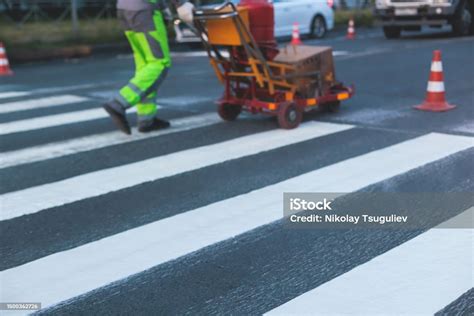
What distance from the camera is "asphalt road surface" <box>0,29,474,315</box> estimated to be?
10.9ft

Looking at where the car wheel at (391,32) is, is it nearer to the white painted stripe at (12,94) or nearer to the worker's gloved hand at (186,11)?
the white painted stripe at (12,94)

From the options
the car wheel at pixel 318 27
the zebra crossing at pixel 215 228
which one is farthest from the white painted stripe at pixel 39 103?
the car wheel at pixel 318 27

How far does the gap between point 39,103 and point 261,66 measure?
11.6ft

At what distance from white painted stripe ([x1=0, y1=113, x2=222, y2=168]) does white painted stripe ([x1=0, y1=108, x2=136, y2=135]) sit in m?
0.89

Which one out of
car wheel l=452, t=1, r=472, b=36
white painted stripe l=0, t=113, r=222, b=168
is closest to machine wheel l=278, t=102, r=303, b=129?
white painted stripe l=0, t=113, r=222, b=168

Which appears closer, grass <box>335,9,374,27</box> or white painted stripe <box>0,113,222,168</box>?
white painted stripe <box>0,113,222,168</box>

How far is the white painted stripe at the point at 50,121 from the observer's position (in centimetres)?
741

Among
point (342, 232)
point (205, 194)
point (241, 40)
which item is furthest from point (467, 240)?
point (241, 40)

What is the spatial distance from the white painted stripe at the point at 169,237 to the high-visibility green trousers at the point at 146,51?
1210 mm

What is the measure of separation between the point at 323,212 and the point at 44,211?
1.84m

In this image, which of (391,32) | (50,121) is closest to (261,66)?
(50,121)

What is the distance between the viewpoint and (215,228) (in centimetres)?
421

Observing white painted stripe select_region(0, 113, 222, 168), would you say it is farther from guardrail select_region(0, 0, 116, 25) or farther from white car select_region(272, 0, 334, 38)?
guardrail select_region(0, 0, 116, 25)

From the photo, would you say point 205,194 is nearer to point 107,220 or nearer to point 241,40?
point 107,220
